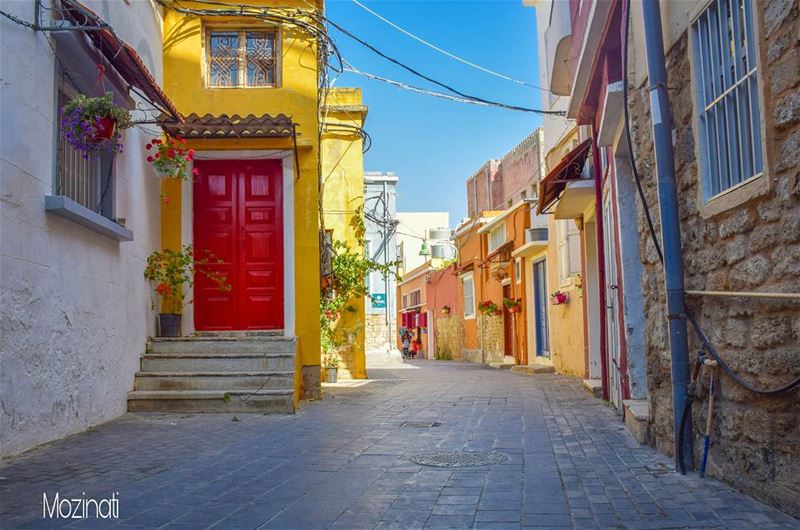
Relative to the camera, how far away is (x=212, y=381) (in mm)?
8352

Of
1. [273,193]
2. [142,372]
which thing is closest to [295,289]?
[273,193]

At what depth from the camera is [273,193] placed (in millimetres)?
10188

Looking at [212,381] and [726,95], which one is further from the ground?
[726,95]

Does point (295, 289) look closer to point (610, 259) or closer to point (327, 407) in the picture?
point (327, 407)

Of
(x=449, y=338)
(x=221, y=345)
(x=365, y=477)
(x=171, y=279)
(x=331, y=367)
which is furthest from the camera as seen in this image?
Answer: (x=449, y=338)

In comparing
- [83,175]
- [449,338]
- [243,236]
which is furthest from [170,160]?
[449,338]

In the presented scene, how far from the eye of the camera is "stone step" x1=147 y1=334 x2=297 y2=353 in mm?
8891

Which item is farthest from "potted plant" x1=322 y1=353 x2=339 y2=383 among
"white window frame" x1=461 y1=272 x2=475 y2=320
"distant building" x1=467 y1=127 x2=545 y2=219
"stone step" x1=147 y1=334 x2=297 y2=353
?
"white window frame" x1=461 y1=272 x2=475 y2=320

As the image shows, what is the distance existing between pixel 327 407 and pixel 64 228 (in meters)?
3.79

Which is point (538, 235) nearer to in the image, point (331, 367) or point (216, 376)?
point (331, 367)

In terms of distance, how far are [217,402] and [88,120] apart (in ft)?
11.1

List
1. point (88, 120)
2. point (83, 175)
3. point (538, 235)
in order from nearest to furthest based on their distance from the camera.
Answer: point (88, 120) → point (83, 175) → point (538, 235)

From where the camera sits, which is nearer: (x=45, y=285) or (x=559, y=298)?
(x=45, y=285)

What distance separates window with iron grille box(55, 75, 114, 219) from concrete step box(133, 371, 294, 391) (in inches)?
74.2
